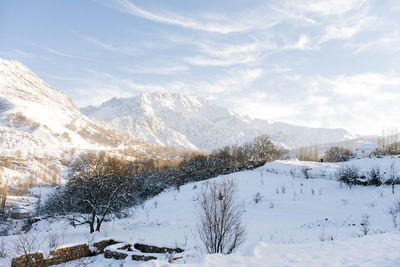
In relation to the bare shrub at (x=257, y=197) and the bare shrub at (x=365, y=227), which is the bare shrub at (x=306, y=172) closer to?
the bare shrub at (x=257, y=197)

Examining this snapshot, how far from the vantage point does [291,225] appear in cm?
1433

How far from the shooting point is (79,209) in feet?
112

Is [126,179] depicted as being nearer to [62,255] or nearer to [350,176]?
[62,255]

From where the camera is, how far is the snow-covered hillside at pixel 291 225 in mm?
7234

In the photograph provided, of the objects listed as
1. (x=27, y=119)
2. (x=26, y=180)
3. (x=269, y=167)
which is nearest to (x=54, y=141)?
(x=27, y=119)

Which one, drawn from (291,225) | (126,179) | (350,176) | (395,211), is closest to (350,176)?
(350,176)

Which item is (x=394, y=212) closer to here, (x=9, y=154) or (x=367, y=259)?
(x=367, y=259)

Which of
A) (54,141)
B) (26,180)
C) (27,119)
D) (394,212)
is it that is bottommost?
(26,180)

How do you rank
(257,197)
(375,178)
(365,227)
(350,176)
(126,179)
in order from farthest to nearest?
(126,179) → (350,176) → (257,197) → (375,178) → (365,227)

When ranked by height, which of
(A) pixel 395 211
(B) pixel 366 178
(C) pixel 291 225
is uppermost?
(B) pixel 366 178

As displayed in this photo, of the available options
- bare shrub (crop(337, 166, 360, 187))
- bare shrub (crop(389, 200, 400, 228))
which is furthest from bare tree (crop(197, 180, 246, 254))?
bare shrub (crop(337, 166, 360, 187))

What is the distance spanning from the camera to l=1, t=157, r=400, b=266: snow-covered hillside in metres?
7.23

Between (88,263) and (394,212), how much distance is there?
16.4 metres

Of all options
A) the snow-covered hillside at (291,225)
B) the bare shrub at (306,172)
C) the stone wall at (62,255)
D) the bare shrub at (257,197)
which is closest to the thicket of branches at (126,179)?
the snow-covered hillside at (291,225)
